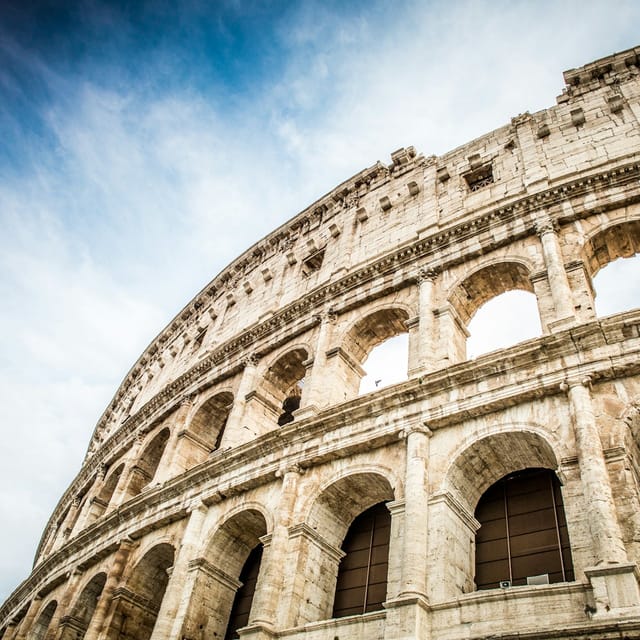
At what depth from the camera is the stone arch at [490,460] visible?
9578 mm

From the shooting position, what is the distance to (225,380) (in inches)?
675

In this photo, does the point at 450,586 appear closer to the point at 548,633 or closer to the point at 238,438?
the point at 548,633

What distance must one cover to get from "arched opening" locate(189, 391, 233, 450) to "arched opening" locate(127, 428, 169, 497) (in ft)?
5.74

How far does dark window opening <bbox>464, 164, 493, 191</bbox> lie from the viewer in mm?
16255

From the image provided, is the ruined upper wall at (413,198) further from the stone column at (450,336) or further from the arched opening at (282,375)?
the stone column at (450,336)

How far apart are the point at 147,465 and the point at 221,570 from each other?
7430mm

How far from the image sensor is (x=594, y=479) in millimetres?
7953

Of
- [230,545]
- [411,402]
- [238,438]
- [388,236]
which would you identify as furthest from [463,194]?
[230,545]

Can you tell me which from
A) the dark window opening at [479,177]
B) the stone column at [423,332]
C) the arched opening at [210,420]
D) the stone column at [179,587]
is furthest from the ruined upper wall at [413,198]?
the stone column at [179,587]

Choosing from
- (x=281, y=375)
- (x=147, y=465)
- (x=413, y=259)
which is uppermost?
(x=413, y=259)

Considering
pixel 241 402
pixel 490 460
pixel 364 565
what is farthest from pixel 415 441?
pixel 241 402

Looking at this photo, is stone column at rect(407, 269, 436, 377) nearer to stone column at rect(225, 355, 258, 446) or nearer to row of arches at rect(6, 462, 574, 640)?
row of arches at rect(6, 462, 574, 640)

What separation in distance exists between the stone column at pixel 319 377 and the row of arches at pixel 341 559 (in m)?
2.20

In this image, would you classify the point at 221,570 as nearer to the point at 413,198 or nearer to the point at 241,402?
the point at 241,402
